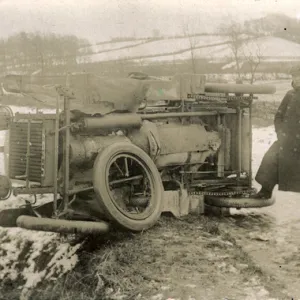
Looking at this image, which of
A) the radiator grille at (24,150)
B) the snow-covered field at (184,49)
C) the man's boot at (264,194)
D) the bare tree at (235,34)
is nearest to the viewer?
the radiator grille at (24,150)

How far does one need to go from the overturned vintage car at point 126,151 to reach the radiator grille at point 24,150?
0.01 m

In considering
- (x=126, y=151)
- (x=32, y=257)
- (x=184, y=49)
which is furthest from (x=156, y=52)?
(x=32, y=257)

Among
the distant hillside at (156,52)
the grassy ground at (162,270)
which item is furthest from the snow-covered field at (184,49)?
the grassy ground at (162,270)

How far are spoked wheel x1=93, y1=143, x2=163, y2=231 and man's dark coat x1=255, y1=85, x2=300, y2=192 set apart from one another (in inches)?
76.5

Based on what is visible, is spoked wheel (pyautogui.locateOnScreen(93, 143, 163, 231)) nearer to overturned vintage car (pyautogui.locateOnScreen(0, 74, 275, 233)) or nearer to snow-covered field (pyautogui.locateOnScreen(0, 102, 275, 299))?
overturned vintage car (pyautogui.locateOnScreen(0, 74, 275, 233))

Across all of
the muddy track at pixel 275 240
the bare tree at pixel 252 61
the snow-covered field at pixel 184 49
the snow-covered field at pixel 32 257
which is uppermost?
the snow-covered field at pixel 184 49

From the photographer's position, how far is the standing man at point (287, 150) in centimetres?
678

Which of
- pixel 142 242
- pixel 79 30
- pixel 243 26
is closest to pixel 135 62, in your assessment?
pixel 243 26

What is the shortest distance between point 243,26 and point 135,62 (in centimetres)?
A: 707

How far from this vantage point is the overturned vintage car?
5.52 m

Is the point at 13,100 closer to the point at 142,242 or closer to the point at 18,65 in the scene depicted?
the point at 18,65

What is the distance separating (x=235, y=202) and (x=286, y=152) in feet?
3.33

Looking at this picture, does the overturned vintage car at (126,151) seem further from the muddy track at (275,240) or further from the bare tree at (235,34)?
the bare tree at (235,34)

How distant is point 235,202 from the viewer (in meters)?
7.01
